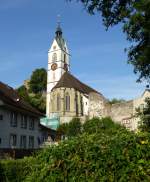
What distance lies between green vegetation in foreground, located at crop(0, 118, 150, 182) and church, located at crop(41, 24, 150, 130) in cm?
4511

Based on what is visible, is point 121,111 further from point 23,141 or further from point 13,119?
point 13,119

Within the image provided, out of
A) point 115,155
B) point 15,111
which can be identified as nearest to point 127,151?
point 115,155

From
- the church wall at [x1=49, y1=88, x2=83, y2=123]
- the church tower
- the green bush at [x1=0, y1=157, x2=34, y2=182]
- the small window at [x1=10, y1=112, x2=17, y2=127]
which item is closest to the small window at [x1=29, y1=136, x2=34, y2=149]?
the small window at [x1=10, y1=112, x2=17, y2=127]

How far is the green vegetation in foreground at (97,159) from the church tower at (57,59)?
103 metres

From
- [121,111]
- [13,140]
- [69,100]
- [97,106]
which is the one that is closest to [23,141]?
[13,140]

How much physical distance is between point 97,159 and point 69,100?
8753cm

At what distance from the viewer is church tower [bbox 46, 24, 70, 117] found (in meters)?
112

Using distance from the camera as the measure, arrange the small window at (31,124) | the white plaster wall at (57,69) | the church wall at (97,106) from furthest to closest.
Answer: the white plaster wall at (57,69), the church wall at (97,106), the small window at (31,124)

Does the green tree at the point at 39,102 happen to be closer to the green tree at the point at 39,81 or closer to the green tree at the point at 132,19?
the green tree at the point at 39,81

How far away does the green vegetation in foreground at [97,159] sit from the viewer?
5.65 m

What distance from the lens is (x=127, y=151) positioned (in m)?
5.74

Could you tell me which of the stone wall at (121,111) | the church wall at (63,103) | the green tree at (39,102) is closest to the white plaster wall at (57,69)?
the green tree at (39,102)

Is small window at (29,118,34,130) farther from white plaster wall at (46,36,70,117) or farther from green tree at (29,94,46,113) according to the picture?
white plaster wall at (46,36,70,117)

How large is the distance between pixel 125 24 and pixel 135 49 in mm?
1516
